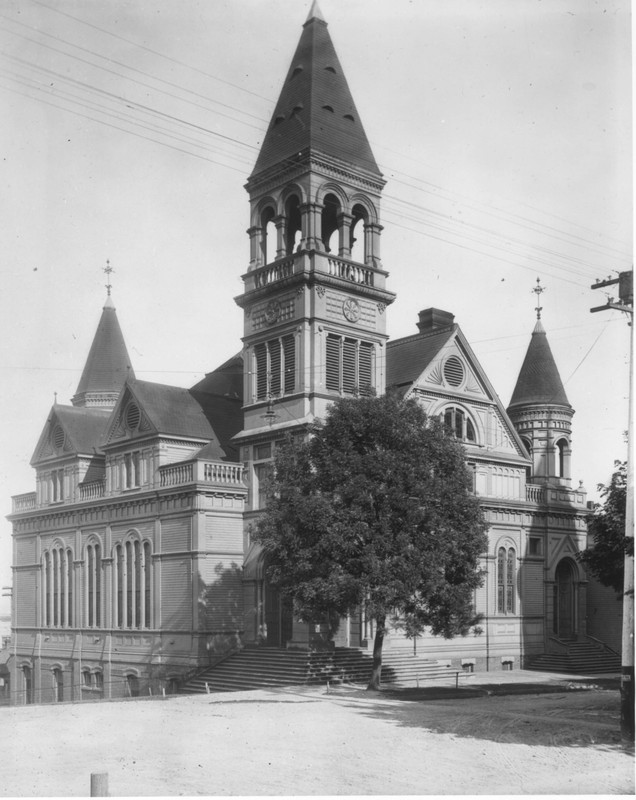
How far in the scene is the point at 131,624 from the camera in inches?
1785

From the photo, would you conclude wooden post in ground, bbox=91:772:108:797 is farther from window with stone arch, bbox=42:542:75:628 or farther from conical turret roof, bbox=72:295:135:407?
conical turret roof, bbox=72:295:135:407

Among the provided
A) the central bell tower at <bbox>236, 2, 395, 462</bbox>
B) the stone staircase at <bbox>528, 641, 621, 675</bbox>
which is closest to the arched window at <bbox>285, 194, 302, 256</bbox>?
the central bell tower at <bbox>236, 2, 395, 462</bbox>

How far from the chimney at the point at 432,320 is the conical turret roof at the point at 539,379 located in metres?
8.42

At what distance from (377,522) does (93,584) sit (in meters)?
20.7

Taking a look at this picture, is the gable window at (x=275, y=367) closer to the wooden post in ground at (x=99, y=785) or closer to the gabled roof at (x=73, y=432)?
the gabled roof at (x=73, y=432)

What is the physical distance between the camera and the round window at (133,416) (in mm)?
47484

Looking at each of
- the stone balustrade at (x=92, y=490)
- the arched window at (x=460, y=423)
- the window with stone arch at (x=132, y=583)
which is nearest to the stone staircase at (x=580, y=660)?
the arched window at (x=460, y=423)

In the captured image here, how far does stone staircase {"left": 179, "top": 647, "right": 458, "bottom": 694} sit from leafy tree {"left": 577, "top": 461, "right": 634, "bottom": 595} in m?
7.56

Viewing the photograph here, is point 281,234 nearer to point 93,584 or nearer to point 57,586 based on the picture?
point 93,584

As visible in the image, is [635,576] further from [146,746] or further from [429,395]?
[429,395]

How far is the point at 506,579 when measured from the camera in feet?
159

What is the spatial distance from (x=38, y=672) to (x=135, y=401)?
50.0 ft

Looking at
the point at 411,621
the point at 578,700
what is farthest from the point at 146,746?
the point at 578,700

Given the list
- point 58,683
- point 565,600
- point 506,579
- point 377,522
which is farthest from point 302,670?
point 565,600
